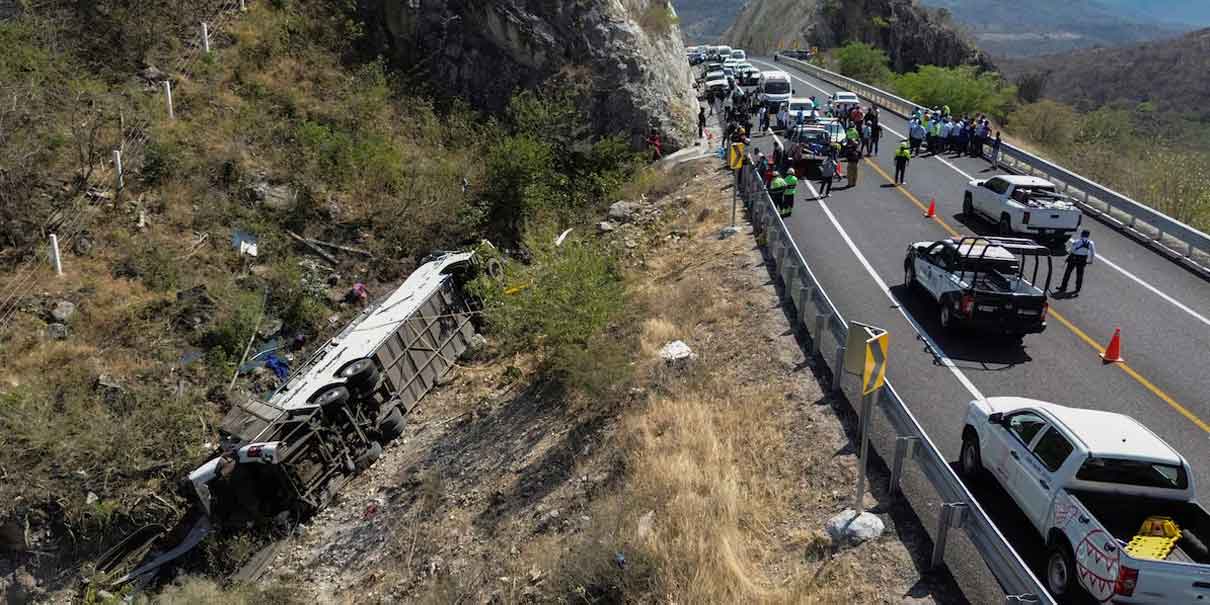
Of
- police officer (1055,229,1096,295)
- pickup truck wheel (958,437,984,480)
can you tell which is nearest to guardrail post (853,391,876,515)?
pickup truck wheel (958,437,984,480)

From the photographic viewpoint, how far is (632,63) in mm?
32250

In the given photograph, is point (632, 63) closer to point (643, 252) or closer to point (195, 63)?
point (643, 252)

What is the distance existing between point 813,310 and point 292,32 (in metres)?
25.5

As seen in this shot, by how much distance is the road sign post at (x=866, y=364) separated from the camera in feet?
27.6

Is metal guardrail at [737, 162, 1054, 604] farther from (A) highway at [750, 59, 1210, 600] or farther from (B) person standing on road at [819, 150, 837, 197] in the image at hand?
(B) person standing on road at [819, 150, 837, 197]

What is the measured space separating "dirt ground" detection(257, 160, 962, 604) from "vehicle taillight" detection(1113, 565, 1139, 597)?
4.59 feet

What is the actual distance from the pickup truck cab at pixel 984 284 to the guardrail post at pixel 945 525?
6772 mm

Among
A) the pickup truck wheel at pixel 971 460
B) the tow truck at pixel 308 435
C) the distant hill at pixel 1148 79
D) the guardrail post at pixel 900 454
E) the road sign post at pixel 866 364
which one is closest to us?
the road sign post at pixel 866 364

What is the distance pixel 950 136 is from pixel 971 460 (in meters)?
23.8

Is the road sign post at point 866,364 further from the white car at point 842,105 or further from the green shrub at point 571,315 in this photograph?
the white car at point 842,105

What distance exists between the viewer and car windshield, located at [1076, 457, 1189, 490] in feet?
25.7

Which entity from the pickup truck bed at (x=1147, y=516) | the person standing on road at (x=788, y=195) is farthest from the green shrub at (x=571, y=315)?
the pickup truck bed at (x=1147, y=516)

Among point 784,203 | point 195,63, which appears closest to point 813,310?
point 784,203

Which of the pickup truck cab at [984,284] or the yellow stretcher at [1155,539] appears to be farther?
the pickup truck cab at [984,284]
